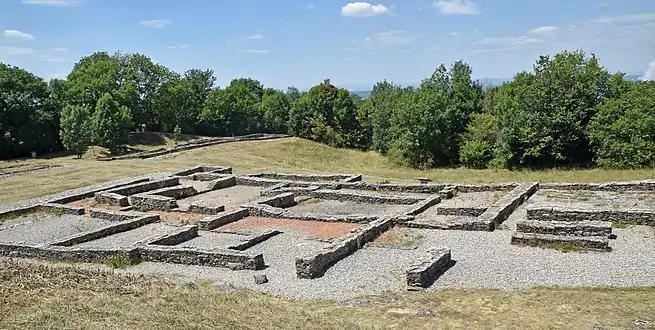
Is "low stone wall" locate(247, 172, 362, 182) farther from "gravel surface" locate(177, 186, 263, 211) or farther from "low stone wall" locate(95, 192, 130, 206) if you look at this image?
"low stone wall" locate(95, 192, 130, 206)

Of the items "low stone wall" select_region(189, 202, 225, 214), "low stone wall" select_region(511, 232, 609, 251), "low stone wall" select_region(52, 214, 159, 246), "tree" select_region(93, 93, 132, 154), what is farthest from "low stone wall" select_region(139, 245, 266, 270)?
"tree" select_region(93, 93, 132, 154)

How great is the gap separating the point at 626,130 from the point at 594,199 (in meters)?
16.4

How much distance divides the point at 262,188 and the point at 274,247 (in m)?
13.1

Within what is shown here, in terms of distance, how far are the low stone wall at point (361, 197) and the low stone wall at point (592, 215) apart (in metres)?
6.00

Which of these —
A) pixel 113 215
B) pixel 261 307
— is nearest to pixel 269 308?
pixel 261 307

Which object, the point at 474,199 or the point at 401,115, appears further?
the point at 401,115

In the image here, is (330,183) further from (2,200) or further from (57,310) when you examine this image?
(57,310)

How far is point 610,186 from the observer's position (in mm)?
27203

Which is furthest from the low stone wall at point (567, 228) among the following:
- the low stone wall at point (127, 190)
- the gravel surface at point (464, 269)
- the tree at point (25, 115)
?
the tree at point (25, 115)

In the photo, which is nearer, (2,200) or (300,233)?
(300,233)

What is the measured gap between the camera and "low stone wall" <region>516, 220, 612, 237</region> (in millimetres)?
18984

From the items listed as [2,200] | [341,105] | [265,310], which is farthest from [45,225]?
[341,105]

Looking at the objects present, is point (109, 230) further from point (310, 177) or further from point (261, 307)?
point (310, 177)

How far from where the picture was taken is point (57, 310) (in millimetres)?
11273
